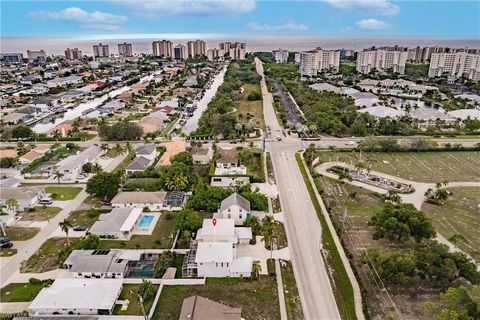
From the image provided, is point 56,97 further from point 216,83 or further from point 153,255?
point 153,255

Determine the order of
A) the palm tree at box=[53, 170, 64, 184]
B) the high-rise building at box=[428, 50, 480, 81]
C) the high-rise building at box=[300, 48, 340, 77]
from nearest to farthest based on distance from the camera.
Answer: the palm tree at box=[53, 170, 64, 184] → the high-rise building at box=[428, 50, 480, 81] → the high-rise building at box=[300, 48, 340, 77]

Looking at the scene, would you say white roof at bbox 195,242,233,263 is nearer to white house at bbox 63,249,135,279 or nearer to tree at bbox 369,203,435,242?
white house at bbox 63,249,135,279

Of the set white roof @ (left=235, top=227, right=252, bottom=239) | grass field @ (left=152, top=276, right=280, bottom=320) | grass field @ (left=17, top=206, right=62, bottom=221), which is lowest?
grass field @ (left=152, top=276, right=280, bottom=320)

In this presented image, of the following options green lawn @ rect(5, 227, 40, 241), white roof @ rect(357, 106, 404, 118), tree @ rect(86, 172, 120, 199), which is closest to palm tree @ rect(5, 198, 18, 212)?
green lawn @ rect(5, 227, 40, 241)

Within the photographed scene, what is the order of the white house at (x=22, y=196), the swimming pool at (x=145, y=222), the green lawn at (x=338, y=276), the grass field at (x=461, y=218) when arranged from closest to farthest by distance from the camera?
the green lawn at (x=338, y=276) → the grass field at (x=461, y=218) → the swimming pool at (x=145, y=222) → the white house at (x=22, y=196)

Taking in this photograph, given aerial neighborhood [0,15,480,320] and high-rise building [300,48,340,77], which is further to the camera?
high-rise building [300,48,340,77]

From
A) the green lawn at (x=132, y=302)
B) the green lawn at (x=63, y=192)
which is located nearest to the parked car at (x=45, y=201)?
the green lawn at (x=63, y=192)

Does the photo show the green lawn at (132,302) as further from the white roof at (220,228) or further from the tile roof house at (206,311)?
the white roof at (220,228)
